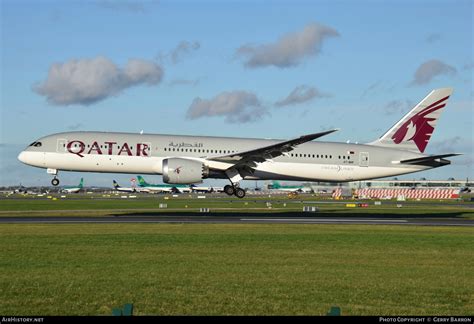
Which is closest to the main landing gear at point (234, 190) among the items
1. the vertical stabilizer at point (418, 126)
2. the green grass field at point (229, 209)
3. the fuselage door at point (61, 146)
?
the green grass field at point (229, 209)

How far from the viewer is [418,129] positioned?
58.5m

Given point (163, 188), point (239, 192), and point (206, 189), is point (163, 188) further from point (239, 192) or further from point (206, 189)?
point (239, 192)

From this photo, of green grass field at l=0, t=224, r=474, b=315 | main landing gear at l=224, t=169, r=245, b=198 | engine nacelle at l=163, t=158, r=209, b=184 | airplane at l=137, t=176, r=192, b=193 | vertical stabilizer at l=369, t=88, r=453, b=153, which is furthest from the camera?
airplane at l=137, t=176, r=192, b=193

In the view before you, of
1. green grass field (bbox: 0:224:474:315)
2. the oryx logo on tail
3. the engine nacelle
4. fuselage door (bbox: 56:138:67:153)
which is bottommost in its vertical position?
green grass field (bbox: 0:224:474:315)

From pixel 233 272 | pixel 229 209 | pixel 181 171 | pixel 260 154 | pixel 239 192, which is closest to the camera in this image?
pixel 233 272

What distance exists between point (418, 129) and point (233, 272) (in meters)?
41.8

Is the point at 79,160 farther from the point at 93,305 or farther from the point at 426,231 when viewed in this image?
the point at 93,305

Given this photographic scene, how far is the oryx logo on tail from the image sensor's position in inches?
2296

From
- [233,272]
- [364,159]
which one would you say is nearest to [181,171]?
[364,159]

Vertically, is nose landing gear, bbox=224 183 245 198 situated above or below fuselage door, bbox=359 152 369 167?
below

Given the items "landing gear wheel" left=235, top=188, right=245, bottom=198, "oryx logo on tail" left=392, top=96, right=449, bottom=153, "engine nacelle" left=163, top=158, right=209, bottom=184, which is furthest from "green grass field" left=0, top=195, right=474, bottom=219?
"engine nacelle" left=163, top=158, right=209, bottom=184

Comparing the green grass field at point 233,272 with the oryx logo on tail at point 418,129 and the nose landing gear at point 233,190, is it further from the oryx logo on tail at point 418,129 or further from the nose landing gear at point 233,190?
the oryx logo on tail at point 418,129

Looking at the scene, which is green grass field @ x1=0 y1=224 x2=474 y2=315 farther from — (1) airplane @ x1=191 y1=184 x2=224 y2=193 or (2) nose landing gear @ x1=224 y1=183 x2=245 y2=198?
(1) airplane @ x1=191 y1=184 x2=224 y2=193

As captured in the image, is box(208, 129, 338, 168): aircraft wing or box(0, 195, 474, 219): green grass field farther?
box(0, 195, 474, 219): green grass field
